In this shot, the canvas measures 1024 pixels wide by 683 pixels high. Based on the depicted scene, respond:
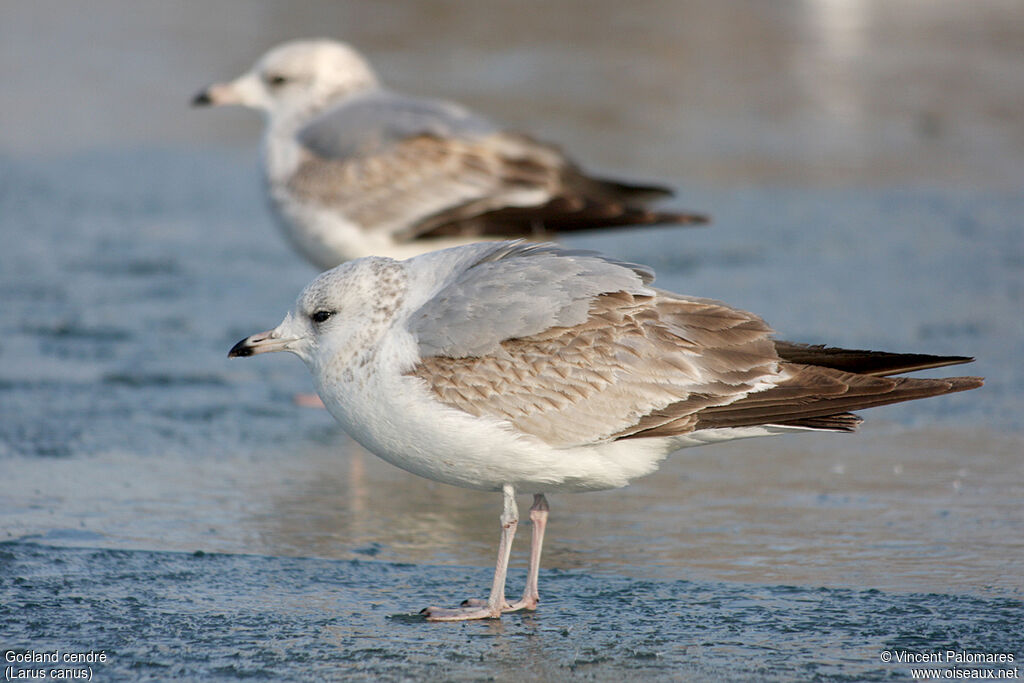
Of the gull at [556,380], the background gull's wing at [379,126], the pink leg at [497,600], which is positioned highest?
the background gull's wing at [379,126]

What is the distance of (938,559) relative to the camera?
4957 millimetres

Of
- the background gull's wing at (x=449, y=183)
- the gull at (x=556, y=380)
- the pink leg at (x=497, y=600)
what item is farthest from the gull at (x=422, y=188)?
the pink leg at (x=497, y=600)

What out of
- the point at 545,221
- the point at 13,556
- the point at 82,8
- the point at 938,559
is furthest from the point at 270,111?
the point at 82,8

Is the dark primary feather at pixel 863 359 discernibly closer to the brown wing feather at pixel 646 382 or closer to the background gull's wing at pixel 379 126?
the brown wing feather at pixel 646 382

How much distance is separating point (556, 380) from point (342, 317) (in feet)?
2.55

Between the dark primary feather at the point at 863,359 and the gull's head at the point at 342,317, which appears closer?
the dark primary feather at the point at 863,359

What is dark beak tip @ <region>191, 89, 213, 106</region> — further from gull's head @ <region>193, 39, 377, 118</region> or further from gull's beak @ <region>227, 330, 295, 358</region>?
gull's beak @ <region>227, 330, 295, 358</region>

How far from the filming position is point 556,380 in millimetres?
4637

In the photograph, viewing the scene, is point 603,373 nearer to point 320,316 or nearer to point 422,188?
point 320,316

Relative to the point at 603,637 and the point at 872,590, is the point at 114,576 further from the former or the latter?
the point at 872,590

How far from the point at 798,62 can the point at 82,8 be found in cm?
859

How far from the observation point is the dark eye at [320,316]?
488 cm

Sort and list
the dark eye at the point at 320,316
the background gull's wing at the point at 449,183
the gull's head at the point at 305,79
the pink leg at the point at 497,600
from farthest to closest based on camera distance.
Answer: the gull's head at the point at 305,79
the background gull's wing at the point at 449,183
the dark eye at the point at 320,316
the pink leg at the point at 497,600

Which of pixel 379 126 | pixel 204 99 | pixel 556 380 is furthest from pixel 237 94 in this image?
pixel 556 380
